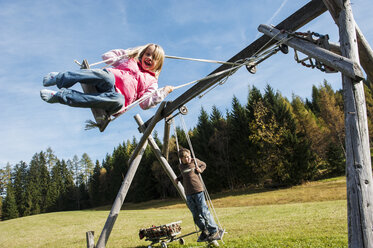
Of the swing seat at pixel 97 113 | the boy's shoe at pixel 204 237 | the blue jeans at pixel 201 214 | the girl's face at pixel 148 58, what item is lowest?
the boy's shoe at pixel 204 237

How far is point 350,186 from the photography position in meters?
2.83

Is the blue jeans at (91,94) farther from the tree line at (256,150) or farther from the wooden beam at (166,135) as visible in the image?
the tree line at (256,150)

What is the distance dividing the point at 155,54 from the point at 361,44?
3017mm

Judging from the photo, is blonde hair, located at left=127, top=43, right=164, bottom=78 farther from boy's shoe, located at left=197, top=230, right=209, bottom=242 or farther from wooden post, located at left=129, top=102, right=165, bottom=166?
boy's shoe, located at left=197, top=230, right=209, bottom=242

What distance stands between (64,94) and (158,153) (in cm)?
381

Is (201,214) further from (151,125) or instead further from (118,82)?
(118,82)

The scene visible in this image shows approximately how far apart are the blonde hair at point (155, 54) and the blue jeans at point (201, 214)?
2693 mm

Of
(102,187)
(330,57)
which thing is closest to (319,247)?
(330,57)

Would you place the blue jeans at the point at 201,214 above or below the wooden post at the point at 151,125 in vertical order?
below

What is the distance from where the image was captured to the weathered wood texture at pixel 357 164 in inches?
105

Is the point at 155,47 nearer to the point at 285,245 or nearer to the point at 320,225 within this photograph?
the point at 285,245

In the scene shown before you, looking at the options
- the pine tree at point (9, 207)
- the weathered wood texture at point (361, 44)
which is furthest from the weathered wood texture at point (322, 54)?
the pine tree at point (9, 207)

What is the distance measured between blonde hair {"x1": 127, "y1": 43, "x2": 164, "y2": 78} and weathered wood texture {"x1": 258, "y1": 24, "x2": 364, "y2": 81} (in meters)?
1.83

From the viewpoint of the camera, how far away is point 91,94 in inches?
125
